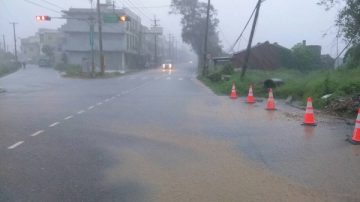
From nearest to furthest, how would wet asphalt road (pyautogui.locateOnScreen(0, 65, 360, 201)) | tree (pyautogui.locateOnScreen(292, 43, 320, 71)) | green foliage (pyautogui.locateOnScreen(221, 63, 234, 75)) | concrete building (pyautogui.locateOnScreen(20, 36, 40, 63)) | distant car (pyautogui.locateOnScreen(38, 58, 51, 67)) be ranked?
wet asphalt road (pyautogui.locateOnScreen(0, 65, 360, 201)) < green foliage (pyautogui.locateOnScreen(221, 63, 234, 75)) < tree (pyautogui.locateOnScreen(292, 43, 320, 71)) < distant car (pyautogui.locateOnScreen(38, 58, 51, 67)) < concrete building (pyautogui.locateOnScreen(20, 36, 40, 63))

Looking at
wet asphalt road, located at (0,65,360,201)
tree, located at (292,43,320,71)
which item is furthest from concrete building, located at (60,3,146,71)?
wet asphalt road, located at (0,65,360,201)

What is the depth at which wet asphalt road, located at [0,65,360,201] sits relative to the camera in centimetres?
630

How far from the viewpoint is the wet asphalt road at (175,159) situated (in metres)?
6.30

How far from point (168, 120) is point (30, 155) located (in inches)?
227

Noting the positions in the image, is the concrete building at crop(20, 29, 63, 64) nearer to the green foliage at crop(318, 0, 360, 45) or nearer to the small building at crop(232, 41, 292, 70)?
the small building at crop(232, 41, 292, 70)

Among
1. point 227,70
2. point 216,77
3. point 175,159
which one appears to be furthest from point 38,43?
point 175,159

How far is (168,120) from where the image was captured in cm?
1378

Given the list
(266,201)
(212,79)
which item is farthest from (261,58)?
(266,201)

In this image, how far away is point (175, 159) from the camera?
831 centimetres

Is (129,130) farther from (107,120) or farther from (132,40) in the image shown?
(132,40)

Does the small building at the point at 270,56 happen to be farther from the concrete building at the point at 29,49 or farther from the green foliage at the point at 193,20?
the concrete building at the point at 29,49

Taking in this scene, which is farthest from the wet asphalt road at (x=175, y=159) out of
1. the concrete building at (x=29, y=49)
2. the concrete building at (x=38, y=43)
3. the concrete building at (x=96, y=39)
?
the concrete building at (x=29, y=49)

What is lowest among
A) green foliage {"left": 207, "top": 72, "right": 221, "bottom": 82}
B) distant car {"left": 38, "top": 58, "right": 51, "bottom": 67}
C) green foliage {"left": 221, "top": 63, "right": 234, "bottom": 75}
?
distant car {"left": 38, "top": 58, "right": 51, "bottom": 67}

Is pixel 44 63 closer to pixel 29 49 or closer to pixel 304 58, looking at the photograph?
pixel 304 58
